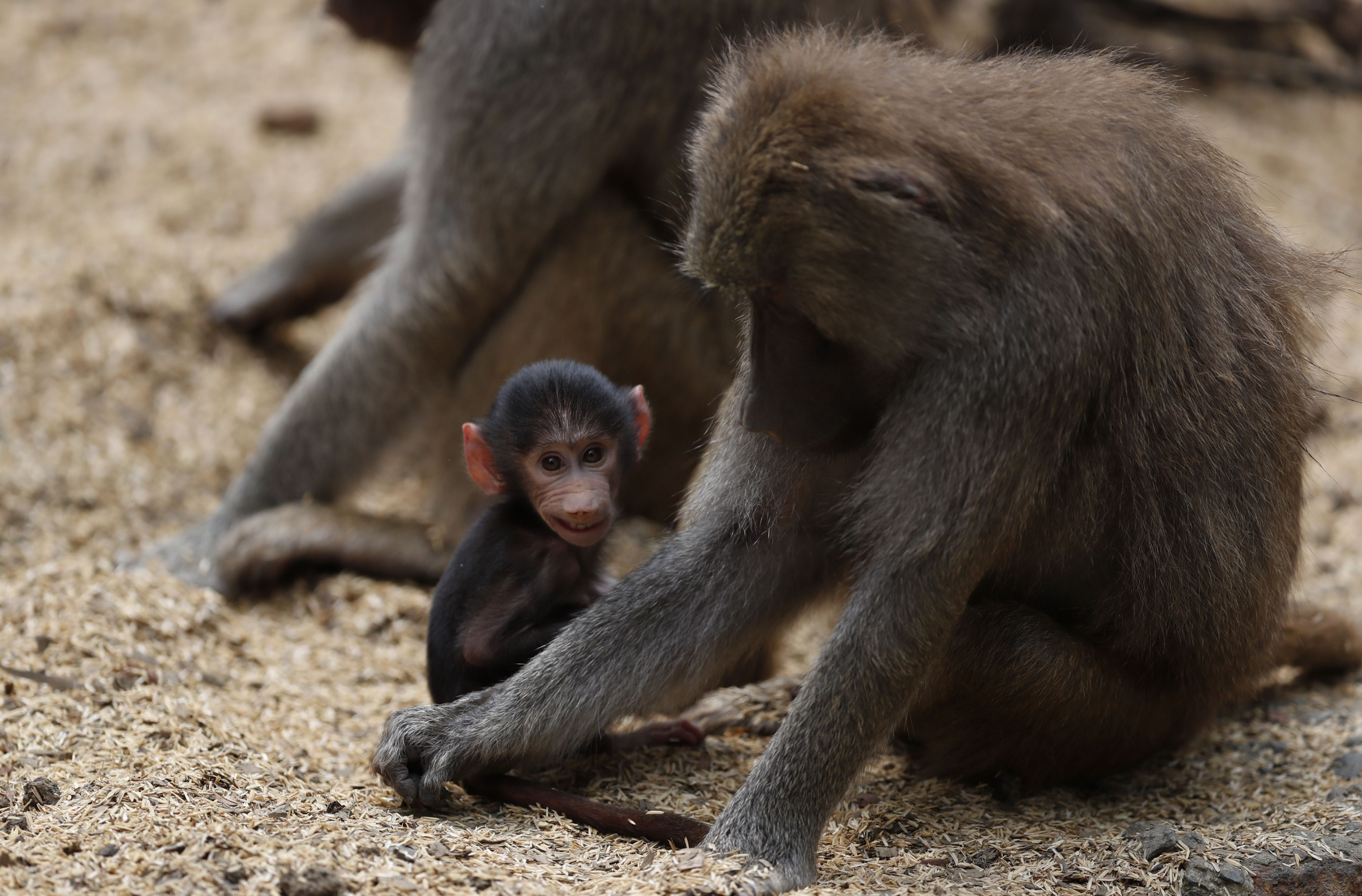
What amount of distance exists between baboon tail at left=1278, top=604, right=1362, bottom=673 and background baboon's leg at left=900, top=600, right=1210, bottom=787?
67 centimetres

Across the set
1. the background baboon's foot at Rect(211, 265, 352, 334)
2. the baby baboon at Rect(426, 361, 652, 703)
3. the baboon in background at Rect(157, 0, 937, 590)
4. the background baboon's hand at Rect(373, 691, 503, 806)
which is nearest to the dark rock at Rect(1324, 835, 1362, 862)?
the baby baboon at Rect(426, 361, 652, 703)

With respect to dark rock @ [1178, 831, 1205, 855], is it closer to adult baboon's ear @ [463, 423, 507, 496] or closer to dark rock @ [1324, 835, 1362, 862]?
dark rock @ [1324, 835, 1362, 862]

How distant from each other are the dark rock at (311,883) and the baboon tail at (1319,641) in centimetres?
249

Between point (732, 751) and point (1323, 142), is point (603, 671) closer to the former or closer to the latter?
point (732, 751)

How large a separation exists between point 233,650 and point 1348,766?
2.83 m

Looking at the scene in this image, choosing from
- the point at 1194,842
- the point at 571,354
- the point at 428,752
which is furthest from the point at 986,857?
the point at 571,354

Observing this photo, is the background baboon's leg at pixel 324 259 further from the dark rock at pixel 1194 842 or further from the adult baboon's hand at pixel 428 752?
the dark rock at pixel 1194 842

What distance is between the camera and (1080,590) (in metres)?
2.76

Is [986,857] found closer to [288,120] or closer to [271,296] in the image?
[271,296]

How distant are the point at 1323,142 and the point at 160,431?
267 inches

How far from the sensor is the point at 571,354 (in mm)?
4125

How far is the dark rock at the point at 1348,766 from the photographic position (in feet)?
10.2

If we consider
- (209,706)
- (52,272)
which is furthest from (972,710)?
(52,272)

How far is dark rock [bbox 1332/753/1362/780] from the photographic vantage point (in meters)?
3.10
